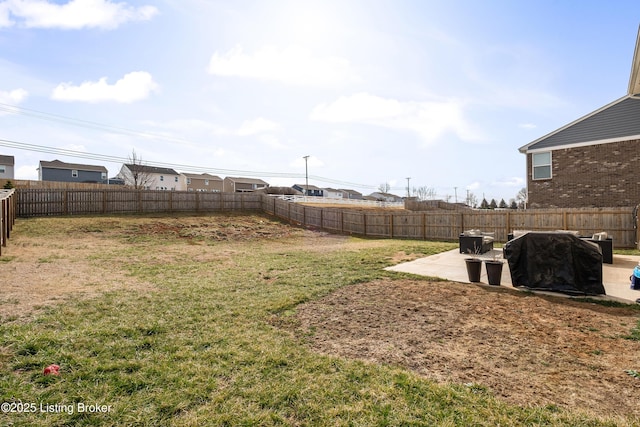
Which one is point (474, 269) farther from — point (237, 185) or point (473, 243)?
point (237, 185)

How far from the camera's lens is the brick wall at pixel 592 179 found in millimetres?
13578

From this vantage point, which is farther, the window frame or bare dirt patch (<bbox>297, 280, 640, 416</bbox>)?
the window frame

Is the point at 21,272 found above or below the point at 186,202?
below

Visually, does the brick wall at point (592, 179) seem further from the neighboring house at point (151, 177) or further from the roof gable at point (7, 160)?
the roof gable at point (7, 160)

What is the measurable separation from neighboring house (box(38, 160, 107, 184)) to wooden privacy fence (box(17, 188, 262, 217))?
29.7 metres

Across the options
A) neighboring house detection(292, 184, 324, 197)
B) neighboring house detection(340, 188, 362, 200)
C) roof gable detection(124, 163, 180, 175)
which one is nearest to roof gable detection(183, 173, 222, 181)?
roof gable detection(124, 163, 180, 175)

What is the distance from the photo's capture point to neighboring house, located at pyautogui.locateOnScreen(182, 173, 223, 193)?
180 ft

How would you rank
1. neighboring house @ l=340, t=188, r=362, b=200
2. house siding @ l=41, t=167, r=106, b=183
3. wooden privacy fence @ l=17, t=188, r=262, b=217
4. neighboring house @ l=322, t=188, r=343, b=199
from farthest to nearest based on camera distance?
neighboring house @ l=340, t=188, r=362, b=200
neighboring house @ l=322, t=188, r=343, b=199
house siding @ l=41, t=167, r=106, b=183
wooden privacy fence @ l=17, t=188, r=262, b=217

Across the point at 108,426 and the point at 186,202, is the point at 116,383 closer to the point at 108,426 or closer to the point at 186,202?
the point at 108,426

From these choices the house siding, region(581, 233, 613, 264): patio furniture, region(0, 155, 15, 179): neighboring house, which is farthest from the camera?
the house siding

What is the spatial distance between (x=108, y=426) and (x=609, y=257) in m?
12.2

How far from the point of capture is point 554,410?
8.66 ft

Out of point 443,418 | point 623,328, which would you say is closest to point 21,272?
point 443,418

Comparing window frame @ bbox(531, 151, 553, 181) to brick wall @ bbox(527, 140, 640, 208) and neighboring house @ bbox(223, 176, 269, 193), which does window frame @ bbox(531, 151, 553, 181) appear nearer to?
brick wall @ bbox(527, 140, 640, 208)
